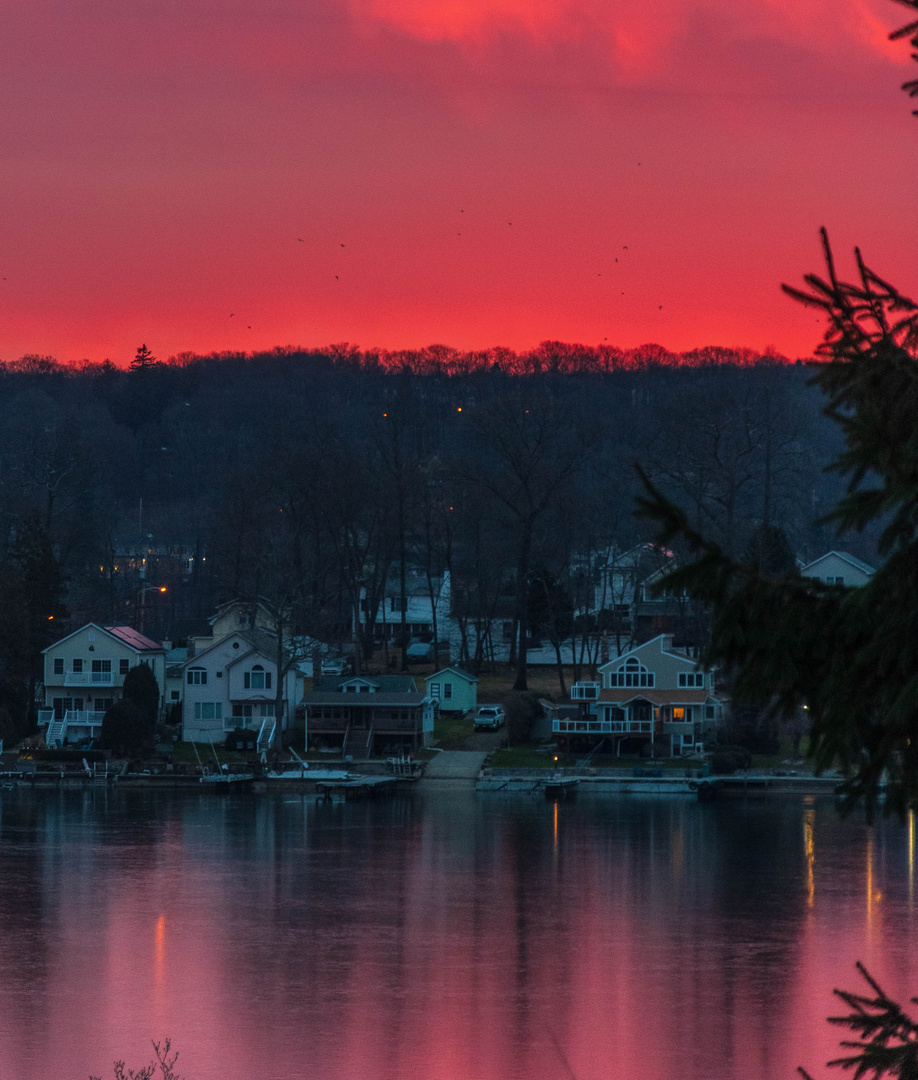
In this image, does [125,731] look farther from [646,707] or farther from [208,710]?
[646,707]

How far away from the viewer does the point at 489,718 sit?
61406 mm

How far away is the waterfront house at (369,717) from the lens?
6028 cm

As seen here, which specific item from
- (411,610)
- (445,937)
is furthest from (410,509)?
(445,937)

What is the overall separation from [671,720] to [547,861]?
18.5 metres

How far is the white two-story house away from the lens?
59.4m

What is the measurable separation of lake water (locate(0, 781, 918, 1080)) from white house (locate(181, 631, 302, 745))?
969cm

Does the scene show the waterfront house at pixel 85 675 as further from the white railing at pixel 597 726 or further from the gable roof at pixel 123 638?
the white railing at pixel 597 726

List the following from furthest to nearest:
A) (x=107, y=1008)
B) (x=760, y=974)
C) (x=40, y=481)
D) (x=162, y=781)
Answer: (x=40, y=481)
(x=162, y=781)
(x=760, y=974)
(x=107, y=1008)

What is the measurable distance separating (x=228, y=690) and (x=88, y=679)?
5.82m

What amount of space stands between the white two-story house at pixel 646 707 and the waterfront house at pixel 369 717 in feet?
18.4

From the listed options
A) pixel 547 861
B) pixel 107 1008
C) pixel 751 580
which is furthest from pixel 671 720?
pixel 751 580

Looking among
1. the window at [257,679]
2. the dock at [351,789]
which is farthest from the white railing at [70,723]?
the dock at [351,789]

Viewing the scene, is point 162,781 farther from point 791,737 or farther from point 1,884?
point 791,737

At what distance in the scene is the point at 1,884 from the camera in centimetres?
3972
